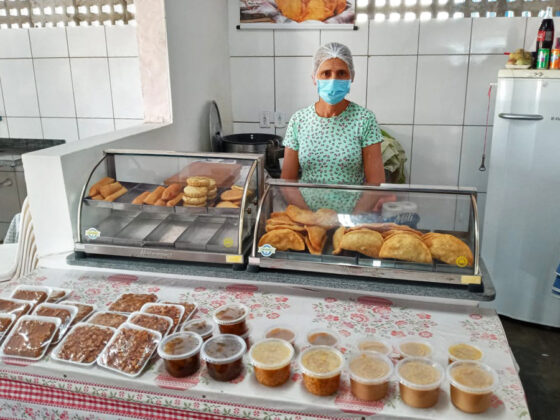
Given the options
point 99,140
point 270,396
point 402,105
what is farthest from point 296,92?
point 270,396

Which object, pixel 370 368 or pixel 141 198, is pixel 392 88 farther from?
pixel 370 368

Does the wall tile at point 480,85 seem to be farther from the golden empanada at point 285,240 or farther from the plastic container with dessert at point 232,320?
the plastic container with dessert at point 232,320

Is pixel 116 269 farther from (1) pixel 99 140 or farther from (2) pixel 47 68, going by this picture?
(2) pixel 47 68

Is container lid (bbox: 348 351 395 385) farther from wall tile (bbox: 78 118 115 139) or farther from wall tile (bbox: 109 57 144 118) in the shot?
wall tile (bbox: 78 118 115 139)

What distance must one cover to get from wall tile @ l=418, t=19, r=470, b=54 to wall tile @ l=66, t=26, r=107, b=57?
2.36 m

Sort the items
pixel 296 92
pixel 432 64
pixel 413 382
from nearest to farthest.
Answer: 1. pixel 413 382
2. pixel 432 64
3. pixel 296 92

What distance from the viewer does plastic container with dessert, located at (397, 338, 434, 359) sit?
1383mm

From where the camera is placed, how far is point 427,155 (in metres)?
3.69

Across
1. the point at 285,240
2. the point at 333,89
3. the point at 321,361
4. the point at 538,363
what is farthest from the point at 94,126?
the point at 538,363

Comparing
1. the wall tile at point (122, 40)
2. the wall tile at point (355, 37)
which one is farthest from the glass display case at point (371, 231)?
the wall tile at point (122, 40)

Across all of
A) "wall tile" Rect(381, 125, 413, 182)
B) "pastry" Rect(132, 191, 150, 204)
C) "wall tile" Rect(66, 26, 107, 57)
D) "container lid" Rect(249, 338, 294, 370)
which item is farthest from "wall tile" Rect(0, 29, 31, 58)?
"container lid" Rect(249, 338, 294, 370)

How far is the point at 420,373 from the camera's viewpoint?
1.27m

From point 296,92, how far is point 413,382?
9.58 feet

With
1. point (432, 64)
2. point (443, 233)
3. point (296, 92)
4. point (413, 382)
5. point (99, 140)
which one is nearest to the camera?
point (413, 382)
